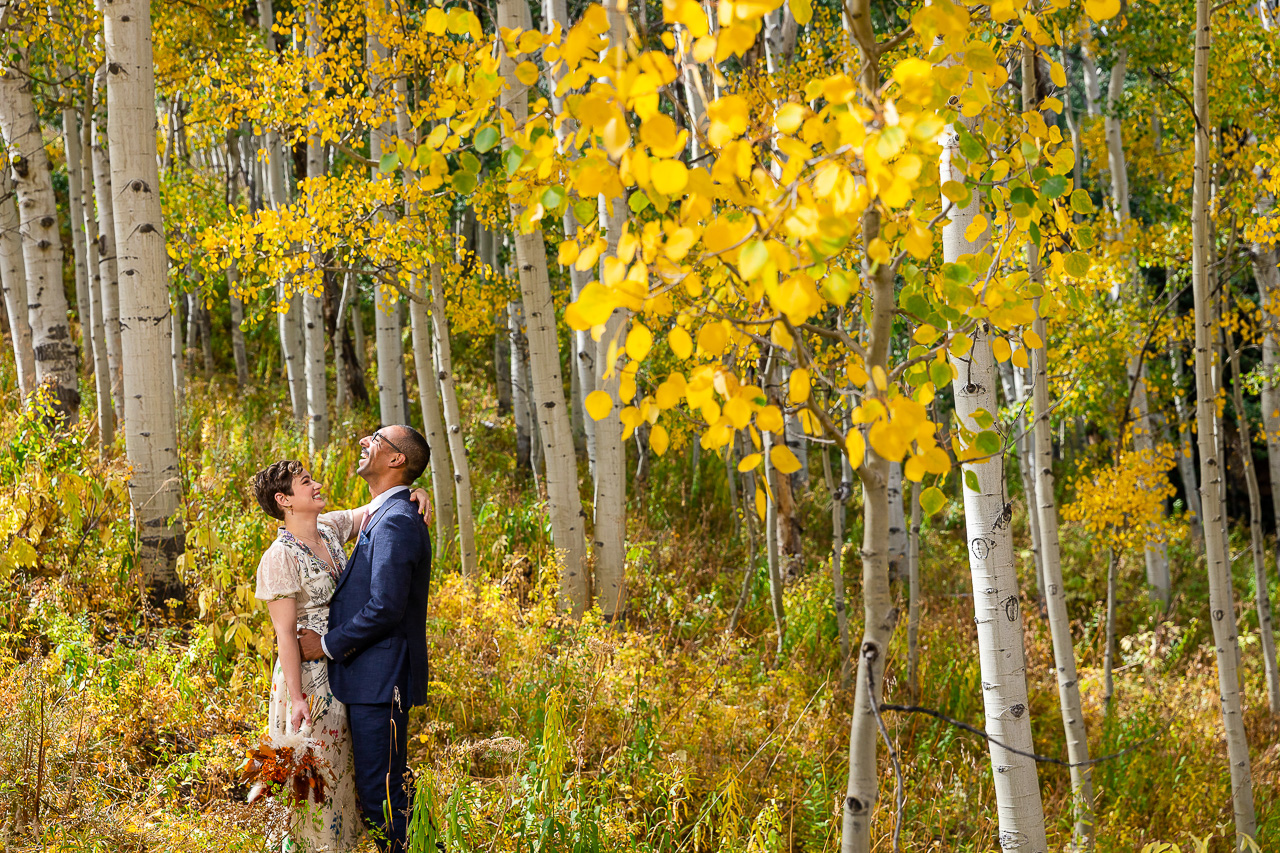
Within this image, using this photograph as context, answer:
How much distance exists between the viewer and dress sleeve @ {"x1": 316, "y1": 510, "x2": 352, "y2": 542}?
3125 mm

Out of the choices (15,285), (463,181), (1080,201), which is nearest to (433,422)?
(15,285)

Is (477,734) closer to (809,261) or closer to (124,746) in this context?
(124,746)

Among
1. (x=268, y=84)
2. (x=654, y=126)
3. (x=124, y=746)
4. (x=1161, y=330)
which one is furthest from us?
(x=1161, y=330)

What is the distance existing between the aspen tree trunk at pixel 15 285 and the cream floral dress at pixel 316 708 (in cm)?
477

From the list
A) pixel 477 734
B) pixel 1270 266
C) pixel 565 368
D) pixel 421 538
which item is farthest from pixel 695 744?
pixel 565 368

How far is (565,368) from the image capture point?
1577cm

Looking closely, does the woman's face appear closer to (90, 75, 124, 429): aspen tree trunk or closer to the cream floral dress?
the cream floral dress

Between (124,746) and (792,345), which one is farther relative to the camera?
(124,746)

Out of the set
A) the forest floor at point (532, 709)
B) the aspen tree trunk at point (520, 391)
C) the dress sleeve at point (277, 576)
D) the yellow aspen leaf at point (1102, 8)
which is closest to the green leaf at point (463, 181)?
the yellow aspen leaf at point (1102, 8)

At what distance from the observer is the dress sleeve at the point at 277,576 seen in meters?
2.56

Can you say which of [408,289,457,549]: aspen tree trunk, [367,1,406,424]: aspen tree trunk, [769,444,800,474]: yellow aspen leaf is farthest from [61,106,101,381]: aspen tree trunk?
[769,444,800,474]: yellow aspen leaf

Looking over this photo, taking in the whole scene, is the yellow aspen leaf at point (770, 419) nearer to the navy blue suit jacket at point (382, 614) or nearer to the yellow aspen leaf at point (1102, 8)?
the yellow aspen leaf at point (1102, 8)

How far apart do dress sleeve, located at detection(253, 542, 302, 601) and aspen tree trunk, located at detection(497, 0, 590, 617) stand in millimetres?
2229

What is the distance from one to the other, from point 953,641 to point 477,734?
13.1 feet
